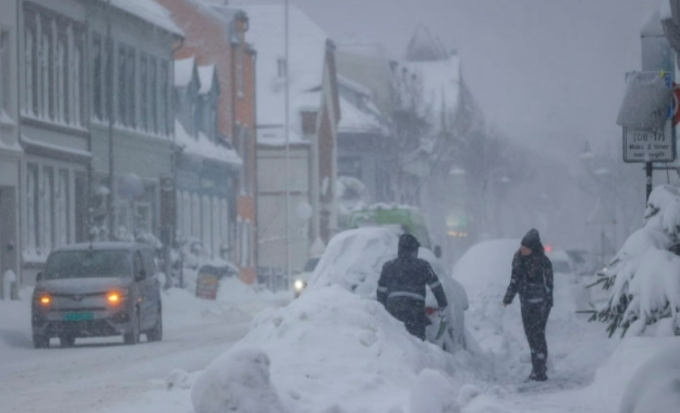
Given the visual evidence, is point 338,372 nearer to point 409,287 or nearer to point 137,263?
point 409,287

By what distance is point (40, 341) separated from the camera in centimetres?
2691

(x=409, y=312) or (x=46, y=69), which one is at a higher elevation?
(x=46, y=69)

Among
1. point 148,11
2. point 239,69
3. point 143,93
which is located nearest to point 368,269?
point 143,93

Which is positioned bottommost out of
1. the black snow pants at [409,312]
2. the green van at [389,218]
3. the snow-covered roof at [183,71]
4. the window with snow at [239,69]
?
the black snow pants at [409,312]

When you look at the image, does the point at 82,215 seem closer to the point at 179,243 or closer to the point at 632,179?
the point at 179,243

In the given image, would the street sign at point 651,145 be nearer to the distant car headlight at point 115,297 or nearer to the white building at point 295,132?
the distant car headlight at point 115,297

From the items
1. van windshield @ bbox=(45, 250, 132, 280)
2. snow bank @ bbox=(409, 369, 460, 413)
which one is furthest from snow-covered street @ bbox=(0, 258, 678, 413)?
van windshield @ bbox=(45, 250, 132, 280)

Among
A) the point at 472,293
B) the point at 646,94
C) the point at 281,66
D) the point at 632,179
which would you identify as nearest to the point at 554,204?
the point at 632,179

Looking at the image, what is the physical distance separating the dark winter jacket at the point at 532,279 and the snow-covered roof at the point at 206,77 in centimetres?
4351

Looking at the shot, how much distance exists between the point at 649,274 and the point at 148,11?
3831 cm

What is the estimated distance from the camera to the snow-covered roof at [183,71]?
191 ft

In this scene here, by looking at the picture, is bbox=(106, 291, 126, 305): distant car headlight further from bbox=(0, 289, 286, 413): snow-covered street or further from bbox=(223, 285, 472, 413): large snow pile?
bbox=(223, 285, 472, 413): large snow pile

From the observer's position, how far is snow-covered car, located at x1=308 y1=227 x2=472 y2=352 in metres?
20.0

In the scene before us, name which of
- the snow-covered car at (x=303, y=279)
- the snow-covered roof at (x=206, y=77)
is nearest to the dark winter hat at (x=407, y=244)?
the snow-covered car at (x=303, y=279)
